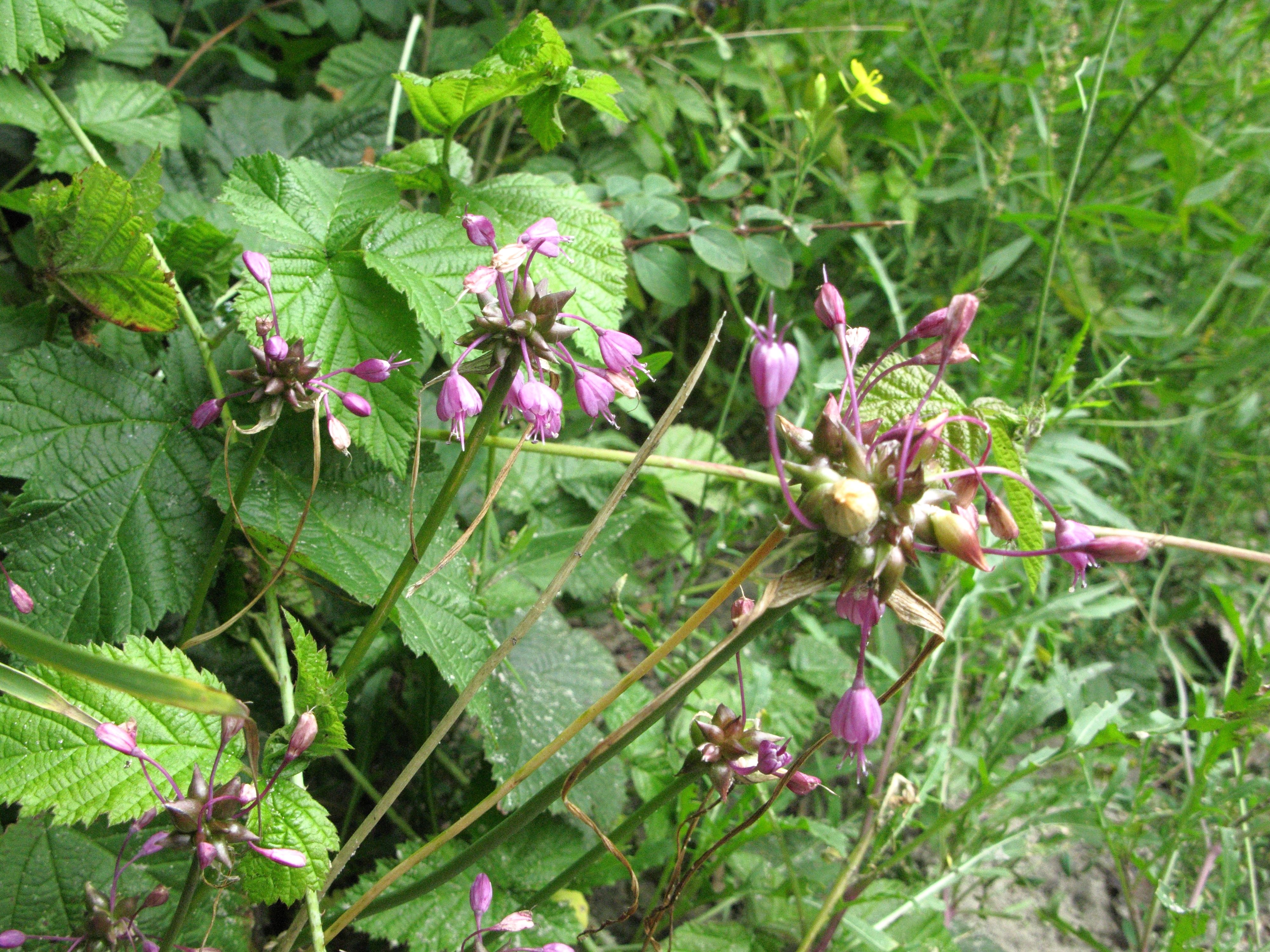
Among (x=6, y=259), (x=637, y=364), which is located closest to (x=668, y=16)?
(x=6, y=259)

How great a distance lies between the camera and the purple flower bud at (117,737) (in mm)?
734

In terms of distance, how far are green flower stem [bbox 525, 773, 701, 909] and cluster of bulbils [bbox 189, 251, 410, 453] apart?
1.53ft

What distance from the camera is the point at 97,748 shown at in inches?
34.8

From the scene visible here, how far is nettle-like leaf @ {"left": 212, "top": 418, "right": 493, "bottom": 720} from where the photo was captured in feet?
3.37

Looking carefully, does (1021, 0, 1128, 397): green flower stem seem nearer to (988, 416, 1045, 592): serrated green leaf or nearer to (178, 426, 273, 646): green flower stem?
(988, 416, 1045, 592): serrated green leaf

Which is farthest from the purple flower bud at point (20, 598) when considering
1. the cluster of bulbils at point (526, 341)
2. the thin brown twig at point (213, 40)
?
the thin brown twig at point (213, 40)

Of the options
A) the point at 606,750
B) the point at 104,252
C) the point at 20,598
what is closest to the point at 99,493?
the point at 20,598

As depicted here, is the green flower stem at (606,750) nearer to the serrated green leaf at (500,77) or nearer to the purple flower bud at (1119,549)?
the purple flower bud at (1119,549)

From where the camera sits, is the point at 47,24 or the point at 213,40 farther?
the point at 213,40

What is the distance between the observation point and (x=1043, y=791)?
1.56 m

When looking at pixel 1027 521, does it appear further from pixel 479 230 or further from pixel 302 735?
pixel 302 735

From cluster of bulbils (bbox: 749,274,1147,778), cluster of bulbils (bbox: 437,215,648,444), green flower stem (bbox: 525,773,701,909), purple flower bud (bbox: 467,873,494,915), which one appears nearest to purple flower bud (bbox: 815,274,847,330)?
cluster of bulbils (bbox: 749,274,1147,778)

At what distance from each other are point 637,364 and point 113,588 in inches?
27.6

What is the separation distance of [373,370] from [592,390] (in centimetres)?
26
